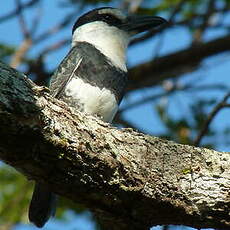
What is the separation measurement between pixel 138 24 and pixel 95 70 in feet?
3.19

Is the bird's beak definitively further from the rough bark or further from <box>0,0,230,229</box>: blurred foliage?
the rough bark

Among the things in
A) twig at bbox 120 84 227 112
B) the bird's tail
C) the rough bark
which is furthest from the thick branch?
the rough bark

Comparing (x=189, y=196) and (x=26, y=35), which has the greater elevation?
(x=26, y=35)

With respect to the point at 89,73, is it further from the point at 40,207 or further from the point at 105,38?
the point at 40,207

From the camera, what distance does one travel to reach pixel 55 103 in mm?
2529

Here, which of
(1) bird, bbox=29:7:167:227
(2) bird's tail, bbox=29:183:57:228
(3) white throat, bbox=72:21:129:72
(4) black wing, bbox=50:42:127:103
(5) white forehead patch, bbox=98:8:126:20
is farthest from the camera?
(5) white forehead patch, bbox=98:8:126:20

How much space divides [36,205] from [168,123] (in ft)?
6.65

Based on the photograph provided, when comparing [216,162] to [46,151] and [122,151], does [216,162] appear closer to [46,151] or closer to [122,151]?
[122,151]

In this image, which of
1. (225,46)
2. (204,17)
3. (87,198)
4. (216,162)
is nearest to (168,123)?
(225,46)

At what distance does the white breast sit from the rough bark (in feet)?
3.55

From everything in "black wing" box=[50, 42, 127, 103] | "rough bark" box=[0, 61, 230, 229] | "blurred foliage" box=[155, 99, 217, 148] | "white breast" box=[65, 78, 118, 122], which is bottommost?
"rough bark" box=[0, 61, 230, 229]

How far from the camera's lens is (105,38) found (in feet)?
15.7

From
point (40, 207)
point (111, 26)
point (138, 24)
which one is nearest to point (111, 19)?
point (111, 26)

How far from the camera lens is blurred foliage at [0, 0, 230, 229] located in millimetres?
4656
